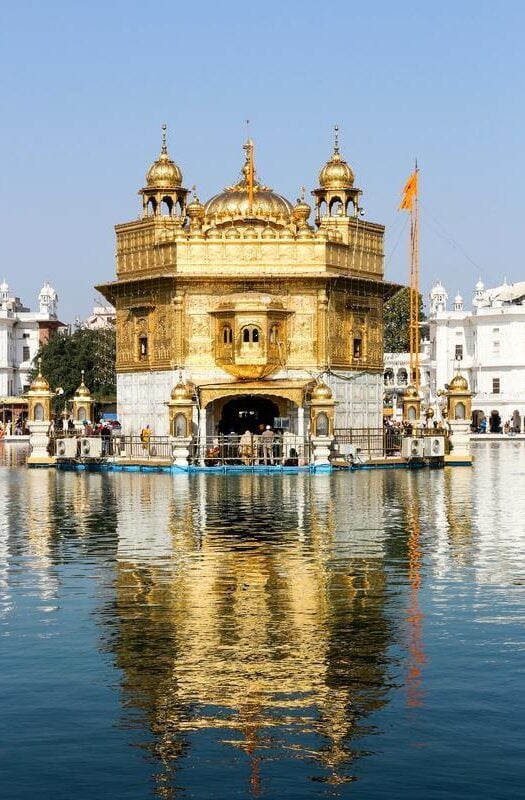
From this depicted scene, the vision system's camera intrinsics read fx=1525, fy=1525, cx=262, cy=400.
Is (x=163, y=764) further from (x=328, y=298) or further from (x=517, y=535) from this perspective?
(x=328, y=298)

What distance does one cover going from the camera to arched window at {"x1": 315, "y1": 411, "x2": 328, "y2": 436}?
160 ft

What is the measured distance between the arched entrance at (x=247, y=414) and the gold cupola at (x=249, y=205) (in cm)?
659

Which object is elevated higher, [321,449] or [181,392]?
[181,392]

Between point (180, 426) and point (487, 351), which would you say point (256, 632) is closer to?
point (180, 426)

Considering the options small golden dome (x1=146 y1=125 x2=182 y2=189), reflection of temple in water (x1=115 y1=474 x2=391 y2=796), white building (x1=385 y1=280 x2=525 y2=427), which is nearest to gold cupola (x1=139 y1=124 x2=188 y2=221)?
small golden dome (x1=146 y1=125 x2=182 y2=189)

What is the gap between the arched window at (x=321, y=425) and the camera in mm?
48812

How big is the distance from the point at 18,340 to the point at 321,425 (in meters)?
82.7

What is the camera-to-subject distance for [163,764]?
34.4 ft

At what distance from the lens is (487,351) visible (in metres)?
114

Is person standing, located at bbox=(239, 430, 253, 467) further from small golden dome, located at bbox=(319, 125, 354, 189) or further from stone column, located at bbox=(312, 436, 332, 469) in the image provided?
small golden dome, located at bbox=(319, 125, 354, 189)

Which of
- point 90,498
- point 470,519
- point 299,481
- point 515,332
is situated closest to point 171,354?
point 299,481

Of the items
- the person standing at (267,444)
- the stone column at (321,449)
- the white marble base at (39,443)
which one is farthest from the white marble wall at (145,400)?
the stone column at (321,449)

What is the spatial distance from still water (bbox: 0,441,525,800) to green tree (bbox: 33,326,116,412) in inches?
2932

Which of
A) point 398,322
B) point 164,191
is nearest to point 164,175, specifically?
point 164,191
